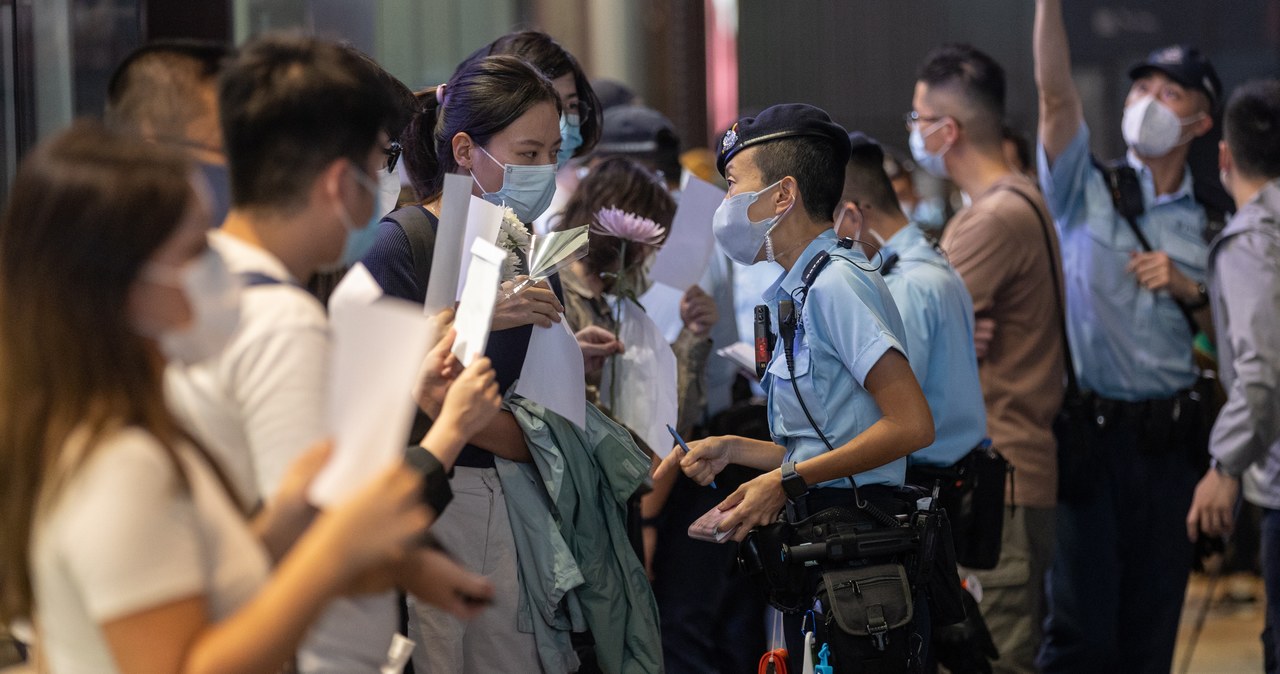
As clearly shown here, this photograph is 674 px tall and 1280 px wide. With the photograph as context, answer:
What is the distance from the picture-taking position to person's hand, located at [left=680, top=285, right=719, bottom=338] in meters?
4.08

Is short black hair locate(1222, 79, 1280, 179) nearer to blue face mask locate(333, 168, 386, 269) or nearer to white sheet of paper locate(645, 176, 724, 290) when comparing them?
white sheet of paper locate(645, 176, 724, 290)

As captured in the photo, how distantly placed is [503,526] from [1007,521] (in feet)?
6.55

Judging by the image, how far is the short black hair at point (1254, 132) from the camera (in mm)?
3971

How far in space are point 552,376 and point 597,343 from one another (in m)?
0.68

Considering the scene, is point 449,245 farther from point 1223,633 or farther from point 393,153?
point 1223,633

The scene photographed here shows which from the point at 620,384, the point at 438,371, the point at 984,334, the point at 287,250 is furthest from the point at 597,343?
the point at 287,250

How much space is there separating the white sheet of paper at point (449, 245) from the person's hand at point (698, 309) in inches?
65.3

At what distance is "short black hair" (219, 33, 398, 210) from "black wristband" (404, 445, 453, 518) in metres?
0.50

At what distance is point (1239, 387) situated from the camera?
3740 mm

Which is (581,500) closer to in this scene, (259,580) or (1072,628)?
(259,580)

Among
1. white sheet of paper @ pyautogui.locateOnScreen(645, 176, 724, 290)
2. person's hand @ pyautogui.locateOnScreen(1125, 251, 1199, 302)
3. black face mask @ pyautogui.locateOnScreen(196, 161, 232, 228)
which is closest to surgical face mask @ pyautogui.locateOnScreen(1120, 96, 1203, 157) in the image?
person's hand @ pyautogui.locateOnScreen(1125, 251, 1199, 302)

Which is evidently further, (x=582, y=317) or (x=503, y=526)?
(x=582, y=317)

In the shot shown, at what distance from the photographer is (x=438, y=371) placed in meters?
2.24

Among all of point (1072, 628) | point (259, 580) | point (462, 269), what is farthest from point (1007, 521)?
point (259, 580)
